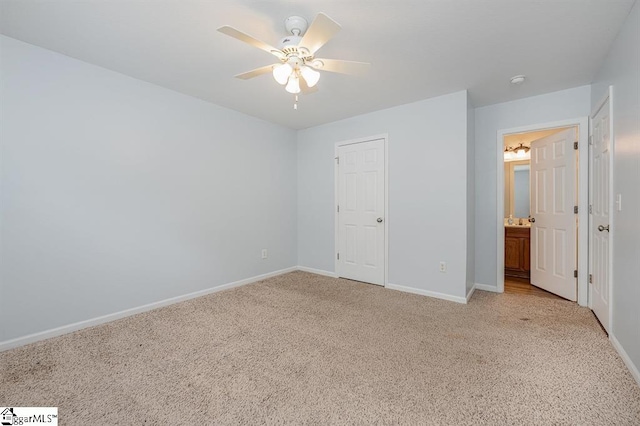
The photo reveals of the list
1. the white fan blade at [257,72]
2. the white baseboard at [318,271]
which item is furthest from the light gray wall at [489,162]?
the white fan blade at [257,72]

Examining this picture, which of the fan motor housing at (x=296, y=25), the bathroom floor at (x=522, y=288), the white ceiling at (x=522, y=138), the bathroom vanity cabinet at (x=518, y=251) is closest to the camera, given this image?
the fan motor housing at (x=296, y=25)

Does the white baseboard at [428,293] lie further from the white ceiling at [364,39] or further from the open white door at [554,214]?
the white ceiling at [364,39]

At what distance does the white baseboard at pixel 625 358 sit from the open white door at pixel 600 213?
0.24 meters

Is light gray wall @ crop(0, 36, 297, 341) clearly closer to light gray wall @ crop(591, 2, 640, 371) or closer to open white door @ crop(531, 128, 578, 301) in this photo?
light gray wall @ crop(591, 2, 640, 371)

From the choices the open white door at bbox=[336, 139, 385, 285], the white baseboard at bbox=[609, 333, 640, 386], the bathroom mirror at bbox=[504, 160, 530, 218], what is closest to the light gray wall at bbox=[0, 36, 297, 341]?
the open white door at bbox=[336, 139, 385, 285]

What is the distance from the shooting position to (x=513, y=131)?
11.1 feet

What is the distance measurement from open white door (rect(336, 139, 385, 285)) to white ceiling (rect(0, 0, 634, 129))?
41.2 inches

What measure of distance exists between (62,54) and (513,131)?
4790 mm

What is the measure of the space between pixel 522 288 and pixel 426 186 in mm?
2006

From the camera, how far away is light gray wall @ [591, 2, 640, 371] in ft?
5.71

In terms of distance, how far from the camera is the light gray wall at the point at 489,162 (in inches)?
130

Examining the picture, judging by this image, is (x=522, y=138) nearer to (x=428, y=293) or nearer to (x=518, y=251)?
(x=518, y=251)

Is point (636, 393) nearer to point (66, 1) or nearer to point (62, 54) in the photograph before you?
point (66, 1)

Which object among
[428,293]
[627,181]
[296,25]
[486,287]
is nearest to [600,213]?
[627,181]
